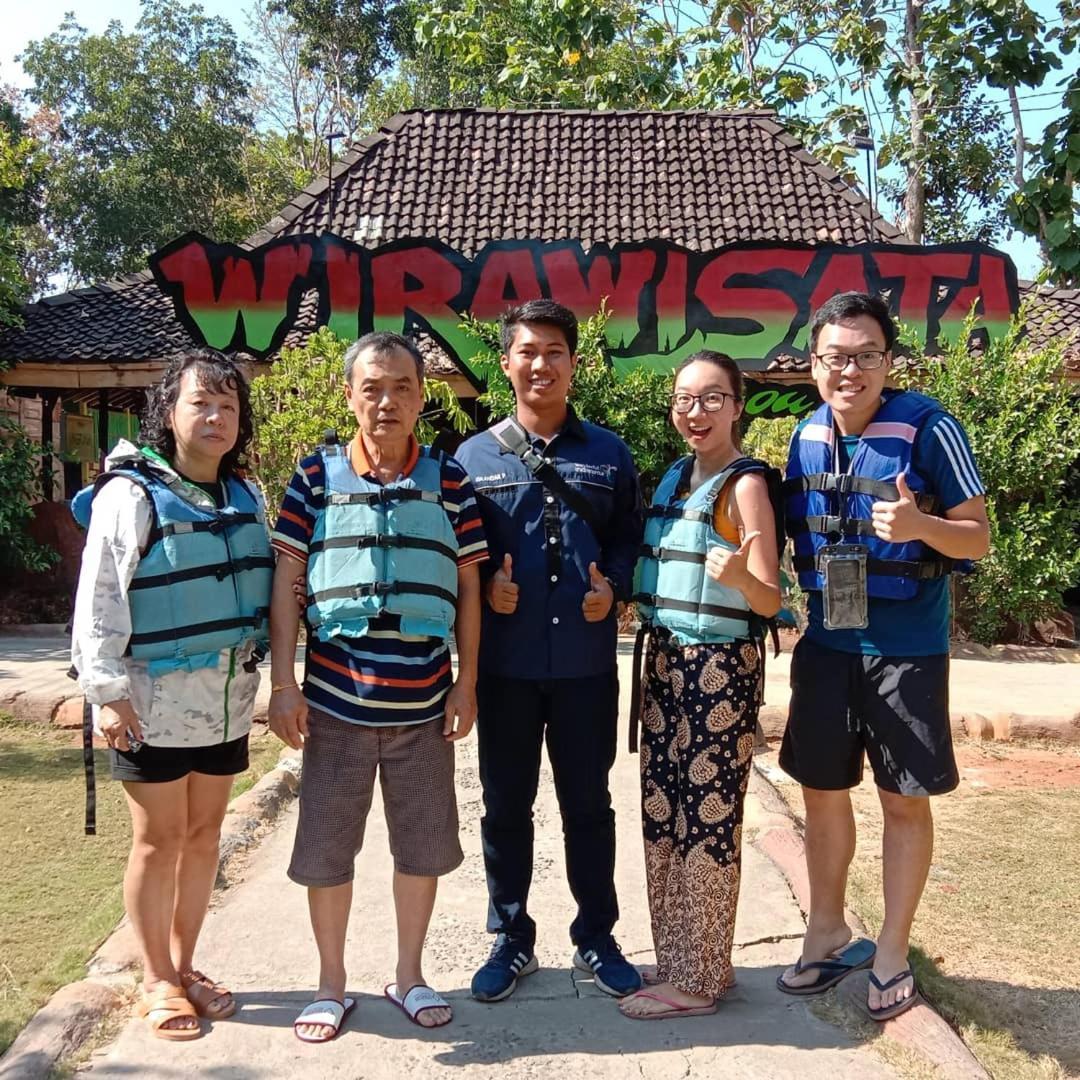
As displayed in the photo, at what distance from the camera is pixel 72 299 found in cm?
1195

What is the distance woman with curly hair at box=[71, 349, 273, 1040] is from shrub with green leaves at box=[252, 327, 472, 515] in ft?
16.7

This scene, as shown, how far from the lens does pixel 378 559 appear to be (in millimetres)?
2590

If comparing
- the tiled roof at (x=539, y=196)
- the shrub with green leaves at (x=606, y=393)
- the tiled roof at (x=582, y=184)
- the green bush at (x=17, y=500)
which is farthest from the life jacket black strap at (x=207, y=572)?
the tiled roof at (x=582, y=184)

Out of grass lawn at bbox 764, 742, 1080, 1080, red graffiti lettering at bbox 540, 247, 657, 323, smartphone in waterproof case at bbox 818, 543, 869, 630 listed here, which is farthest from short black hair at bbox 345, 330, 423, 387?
red graffiti lettering at bbox 540, 247, 657, 323

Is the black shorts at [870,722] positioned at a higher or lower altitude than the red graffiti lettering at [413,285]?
lower

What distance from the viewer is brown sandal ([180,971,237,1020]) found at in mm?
2697

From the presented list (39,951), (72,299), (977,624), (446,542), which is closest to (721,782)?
(446,542)

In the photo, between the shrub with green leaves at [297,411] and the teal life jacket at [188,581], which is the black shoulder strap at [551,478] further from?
the shrub with green leaves at [297,411]

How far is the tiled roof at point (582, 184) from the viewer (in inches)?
457

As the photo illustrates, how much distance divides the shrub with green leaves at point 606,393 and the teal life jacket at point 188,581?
6.55 metres

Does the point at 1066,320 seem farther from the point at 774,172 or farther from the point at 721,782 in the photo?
the point at 721,782

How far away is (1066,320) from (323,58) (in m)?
19.2

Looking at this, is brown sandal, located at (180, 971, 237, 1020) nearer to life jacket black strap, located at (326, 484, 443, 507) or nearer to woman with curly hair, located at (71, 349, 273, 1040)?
woman with curly hair, located at (71, 349, 273, 1040)

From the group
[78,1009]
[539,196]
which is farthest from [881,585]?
[539,196]
